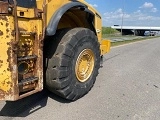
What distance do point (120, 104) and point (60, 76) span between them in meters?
1.37

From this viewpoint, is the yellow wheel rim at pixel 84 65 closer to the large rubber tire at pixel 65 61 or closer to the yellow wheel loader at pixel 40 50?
the yellow wheel loader at pixel 40 50

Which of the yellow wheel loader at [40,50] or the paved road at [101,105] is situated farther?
the paved road at [101,105]

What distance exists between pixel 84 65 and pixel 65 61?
36.6 inches

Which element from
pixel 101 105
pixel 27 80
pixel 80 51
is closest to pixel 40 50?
pixel 27 80

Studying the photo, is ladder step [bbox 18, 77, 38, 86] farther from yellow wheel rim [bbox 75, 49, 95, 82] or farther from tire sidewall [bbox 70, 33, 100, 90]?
yellow wheel rim [bbox 75, 49, 95, 82]

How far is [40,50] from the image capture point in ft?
11.8

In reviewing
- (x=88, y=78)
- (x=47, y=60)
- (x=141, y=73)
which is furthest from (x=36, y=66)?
(x=141, y=73)

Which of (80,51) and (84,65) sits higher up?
(80,51)

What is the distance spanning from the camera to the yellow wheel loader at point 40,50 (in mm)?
3213

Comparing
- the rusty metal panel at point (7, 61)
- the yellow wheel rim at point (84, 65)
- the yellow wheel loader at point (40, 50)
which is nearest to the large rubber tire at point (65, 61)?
the yellow wheel loader at point (40, 50)

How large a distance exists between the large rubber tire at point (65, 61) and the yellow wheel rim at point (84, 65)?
12 cm

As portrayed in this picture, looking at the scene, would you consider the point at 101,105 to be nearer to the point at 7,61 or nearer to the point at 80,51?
the point at 80,51

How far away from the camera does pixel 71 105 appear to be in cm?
439

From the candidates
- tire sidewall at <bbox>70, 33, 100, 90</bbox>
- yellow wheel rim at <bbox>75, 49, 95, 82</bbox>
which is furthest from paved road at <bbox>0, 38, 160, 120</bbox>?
yellow wheel rim at <bbox>75, 49, 95, 82</bbox>
